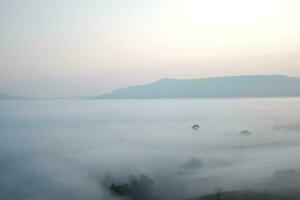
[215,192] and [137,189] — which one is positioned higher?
[215,192]

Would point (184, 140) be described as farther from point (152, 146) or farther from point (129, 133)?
point (129, 133)

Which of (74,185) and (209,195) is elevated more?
(209,195)

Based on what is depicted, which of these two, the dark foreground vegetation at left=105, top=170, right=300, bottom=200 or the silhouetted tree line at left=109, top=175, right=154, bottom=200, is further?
the silhouetted tree line at left=109, top=175, right=154, bottom=200

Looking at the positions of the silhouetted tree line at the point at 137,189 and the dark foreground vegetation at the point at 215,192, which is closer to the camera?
the dark foreground vegetation at the point at 215,192

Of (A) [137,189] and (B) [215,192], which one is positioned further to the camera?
(A) [137,189]

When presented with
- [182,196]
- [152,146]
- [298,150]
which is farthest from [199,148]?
[182,196]

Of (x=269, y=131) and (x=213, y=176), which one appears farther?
(x=269, y=131)

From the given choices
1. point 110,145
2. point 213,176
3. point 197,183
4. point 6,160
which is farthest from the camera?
point 110,145

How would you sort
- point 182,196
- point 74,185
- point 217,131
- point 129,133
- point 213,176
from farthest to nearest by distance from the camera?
point 129,133
point 217,131
point 74,185
point 213,176
point 182,196
